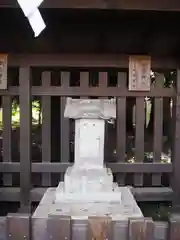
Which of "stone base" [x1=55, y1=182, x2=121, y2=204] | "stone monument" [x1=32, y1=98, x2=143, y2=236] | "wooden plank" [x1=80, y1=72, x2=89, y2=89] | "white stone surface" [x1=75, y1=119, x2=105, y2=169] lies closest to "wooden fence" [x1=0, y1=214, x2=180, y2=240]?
"stone monument" [x1=32, y1=98, x2=143, y2=236]

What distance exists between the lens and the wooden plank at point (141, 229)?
5.57ft

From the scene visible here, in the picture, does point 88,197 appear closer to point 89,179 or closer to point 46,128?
point 89,179

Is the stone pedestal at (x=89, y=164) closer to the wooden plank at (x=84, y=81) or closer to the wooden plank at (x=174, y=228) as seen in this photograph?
the wooden plank at (x=84, y=81)

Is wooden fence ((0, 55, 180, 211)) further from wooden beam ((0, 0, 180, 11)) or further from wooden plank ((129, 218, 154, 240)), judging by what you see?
wooden plank ((129, 218, 154, 240))

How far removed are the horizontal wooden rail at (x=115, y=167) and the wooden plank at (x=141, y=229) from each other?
1.85 metres

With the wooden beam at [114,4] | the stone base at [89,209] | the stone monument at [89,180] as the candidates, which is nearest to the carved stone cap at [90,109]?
the stone monument at [89,180]

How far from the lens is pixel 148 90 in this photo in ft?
11.6

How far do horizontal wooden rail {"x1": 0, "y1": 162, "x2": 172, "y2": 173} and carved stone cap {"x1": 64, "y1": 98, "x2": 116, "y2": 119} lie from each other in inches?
34.6

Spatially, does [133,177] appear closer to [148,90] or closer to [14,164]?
[148,90]

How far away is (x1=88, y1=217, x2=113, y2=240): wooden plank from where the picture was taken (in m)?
1.70

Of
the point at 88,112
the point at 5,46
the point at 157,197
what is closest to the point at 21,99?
the point at 5,46

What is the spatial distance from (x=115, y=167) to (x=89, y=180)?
920 millimetres

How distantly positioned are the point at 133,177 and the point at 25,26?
1.87 meters

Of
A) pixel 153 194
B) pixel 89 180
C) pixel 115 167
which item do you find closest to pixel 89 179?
pixel 89 180
